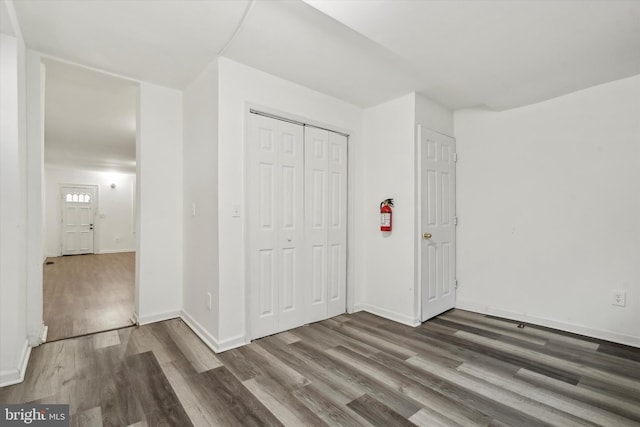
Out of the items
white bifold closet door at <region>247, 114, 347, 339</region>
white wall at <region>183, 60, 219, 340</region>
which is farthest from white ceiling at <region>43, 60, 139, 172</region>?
white bifold closet door at <region>247, 114, 347, 339</region>

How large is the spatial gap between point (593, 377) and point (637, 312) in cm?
103

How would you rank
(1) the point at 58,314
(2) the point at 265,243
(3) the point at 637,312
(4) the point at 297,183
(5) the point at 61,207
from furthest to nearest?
(5) the point at 61,207
(1) the point at 58,314
(4) the point at 297,183
(2) the point at 265,243
(3) the point at 637,312

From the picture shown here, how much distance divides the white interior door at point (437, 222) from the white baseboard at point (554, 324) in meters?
0.28

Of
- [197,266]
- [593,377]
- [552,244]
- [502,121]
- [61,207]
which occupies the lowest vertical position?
[593,377]

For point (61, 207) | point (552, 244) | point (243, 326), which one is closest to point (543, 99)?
point (552, 244)

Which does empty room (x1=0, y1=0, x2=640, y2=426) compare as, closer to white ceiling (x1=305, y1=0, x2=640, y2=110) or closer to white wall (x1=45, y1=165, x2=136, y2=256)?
white ceiling (x1=305, y1=0, x2=640, y2=110)

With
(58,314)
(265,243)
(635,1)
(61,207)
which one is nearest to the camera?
(635,1)

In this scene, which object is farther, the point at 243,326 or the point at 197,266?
the point at 197,266

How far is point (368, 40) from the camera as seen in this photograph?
2.26 m

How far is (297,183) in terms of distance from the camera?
3.06 metres

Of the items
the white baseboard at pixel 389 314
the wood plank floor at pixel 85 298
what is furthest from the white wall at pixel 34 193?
the white baseboard at pixel 389 314

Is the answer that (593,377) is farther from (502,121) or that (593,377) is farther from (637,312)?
(502,121)

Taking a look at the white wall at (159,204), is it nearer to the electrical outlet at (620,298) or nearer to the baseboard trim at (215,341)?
the baseboard trim at (215,341)

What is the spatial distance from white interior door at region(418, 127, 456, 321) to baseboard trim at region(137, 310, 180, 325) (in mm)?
2765
